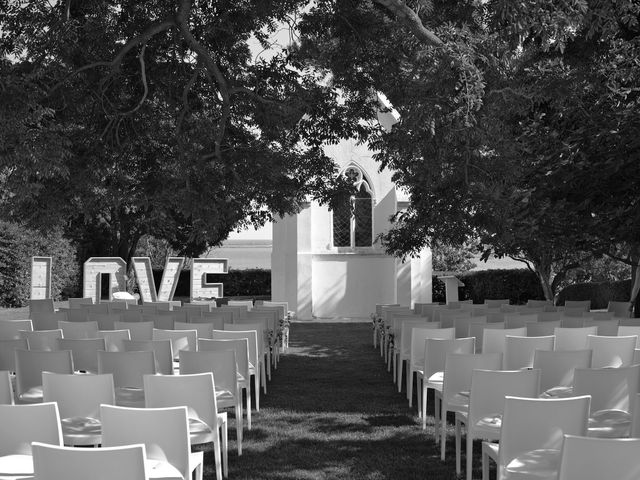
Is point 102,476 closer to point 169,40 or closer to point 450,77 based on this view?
point 450,77

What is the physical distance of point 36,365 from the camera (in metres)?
7.74

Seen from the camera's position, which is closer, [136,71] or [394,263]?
[136,71]

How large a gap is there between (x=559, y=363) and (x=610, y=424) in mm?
1177

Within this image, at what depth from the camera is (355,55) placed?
1424cm

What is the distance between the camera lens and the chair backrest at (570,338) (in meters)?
9.37

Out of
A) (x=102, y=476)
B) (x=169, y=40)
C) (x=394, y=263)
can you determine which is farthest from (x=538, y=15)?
(x=394, y=263)

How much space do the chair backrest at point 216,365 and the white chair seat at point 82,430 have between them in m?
1.47

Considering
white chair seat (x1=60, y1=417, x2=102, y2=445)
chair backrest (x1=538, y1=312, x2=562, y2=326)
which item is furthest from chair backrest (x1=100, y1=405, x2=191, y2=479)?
chair backrest (x1=538, y1=312, x2=562, y2=326)

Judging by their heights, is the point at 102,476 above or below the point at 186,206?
below

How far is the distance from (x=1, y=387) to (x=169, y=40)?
9730 mm

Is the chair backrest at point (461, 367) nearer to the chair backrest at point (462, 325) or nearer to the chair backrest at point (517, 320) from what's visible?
the chair backrest at point (517, 320)

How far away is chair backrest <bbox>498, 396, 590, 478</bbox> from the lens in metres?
5.25

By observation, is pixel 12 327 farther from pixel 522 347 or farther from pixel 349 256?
pixel 349 256

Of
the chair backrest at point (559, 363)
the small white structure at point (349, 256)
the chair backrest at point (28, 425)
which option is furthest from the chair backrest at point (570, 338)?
the small white structure at point (349, 256)
